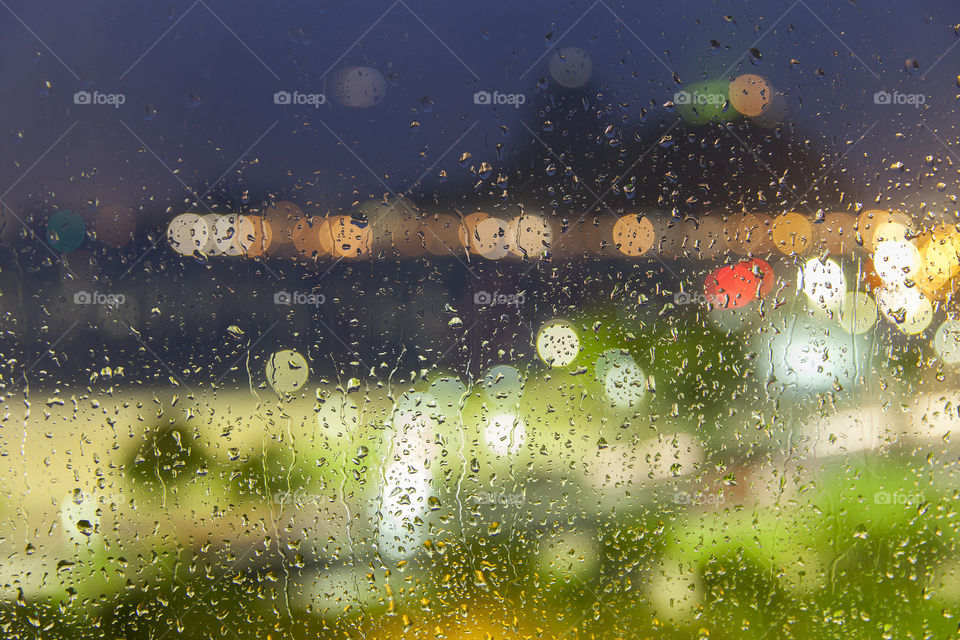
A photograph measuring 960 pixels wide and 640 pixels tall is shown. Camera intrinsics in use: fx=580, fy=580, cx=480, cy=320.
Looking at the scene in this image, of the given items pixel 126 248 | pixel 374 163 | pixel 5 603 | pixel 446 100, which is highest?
pixel 446 100

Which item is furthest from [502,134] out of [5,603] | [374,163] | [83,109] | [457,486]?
[5,603]

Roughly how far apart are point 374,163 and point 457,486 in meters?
0.56

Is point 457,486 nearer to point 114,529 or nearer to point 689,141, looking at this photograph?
point 114,529

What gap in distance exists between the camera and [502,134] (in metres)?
0.98

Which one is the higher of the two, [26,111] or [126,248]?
[26,111]

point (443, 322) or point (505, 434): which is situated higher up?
point (443, 322)

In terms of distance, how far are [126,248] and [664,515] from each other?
102 centimetres

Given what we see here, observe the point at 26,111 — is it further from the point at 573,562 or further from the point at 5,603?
the point at 573,562

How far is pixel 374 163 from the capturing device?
0.97m

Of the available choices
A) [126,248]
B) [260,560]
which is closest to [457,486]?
[260,560]

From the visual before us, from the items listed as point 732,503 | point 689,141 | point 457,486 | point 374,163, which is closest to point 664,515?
point 732,503

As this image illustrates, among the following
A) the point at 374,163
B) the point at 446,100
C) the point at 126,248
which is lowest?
the point at 126,248

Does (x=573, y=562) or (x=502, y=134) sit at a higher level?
(x=502, y=134)

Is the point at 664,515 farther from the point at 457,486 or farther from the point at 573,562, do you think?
the point at 457,486
